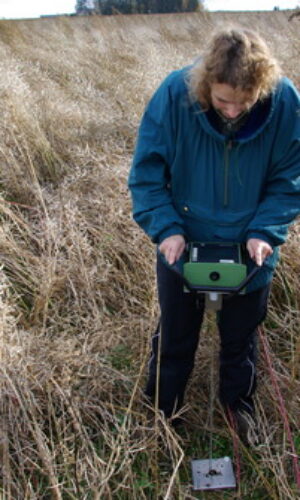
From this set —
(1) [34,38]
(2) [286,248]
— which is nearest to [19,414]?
(2) [286,248]

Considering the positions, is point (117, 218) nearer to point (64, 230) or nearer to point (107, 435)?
point (64, 230)

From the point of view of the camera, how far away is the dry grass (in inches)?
59.7

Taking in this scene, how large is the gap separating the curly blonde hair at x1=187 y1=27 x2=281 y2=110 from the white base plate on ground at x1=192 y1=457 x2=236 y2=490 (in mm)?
1290

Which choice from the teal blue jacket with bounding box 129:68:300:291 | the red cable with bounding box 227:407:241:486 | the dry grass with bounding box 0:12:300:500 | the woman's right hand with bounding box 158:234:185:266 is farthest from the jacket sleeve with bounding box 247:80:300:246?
the red cable with bounding box 227:407:241:486

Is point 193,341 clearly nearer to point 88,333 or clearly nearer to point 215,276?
point 215,276

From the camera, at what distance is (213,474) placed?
1.62 meters

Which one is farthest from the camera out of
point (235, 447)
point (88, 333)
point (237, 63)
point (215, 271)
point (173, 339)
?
point (88, 333)

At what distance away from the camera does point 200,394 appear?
187 cm

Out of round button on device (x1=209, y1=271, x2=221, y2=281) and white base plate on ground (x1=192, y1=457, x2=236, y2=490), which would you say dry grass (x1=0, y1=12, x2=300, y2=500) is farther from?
round button on device (x1=209, y1=271, x2=221, y2=281)

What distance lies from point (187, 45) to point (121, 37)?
3.31ft

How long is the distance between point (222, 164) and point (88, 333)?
1.12 m

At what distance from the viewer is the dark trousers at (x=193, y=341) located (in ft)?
4.77

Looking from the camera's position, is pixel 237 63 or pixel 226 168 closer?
pixel 237 63

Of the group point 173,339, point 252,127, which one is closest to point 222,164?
point 252,127
